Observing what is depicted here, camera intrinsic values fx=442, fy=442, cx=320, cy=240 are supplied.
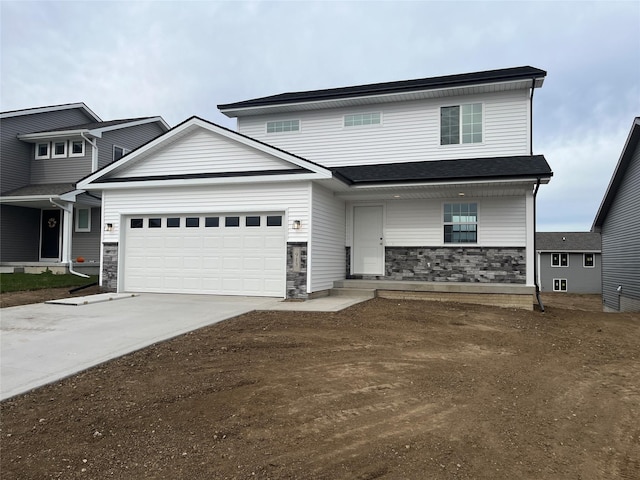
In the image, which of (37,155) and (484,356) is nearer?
(484,356)

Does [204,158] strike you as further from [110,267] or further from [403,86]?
[403,86]

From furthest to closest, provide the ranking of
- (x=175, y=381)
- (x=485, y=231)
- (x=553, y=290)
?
(x=553, y=290)
(x=485, y=231)
(x=175, y=381)

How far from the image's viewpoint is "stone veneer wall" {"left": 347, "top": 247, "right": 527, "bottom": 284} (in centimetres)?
1270

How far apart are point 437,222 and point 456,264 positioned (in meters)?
1.38

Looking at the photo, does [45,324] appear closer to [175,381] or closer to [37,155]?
[175,381]

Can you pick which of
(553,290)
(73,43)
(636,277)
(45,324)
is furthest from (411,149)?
(553,290)

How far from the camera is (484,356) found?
649 centimetres

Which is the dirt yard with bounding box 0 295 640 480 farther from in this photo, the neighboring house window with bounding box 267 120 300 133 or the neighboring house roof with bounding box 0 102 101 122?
the neighboring house roof with bounding box 0 102 101 122

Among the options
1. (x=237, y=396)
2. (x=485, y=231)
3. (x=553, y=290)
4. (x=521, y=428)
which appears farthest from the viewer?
(x=553, y=290)

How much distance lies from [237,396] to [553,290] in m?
36.8

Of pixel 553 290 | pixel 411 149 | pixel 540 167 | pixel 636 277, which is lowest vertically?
pixel 553 290

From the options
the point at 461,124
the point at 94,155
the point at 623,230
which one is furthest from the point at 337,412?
the point at 94,155

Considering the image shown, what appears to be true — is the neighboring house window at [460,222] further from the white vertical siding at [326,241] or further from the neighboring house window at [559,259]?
the neighboring house window at [559,259]

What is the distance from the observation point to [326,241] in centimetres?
1271
